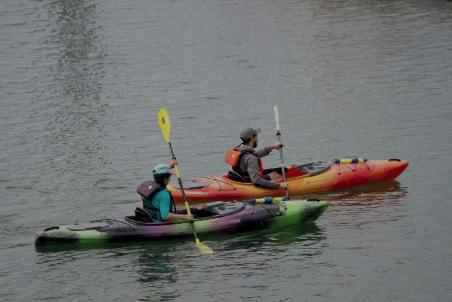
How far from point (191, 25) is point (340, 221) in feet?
67.6

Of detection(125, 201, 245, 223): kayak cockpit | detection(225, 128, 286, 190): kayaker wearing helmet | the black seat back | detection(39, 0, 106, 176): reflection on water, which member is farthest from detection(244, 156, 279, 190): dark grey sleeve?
detection(39, 0, 106, 176): reflection on water

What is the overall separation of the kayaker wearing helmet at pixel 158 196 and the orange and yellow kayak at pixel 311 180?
7.36 ft

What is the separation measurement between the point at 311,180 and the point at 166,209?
3.94 metres

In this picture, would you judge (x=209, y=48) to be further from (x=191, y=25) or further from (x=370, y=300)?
(x=370, y=300)

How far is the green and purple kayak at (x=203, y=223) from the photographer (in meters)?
15.6

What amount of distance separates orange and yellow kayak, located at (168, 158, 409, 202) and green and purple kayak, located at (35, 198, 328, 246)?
1.49 meters

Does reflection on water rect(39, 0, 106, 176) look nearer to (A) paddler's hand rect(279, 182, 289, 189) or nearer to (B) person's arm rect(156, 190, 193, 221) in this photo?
(A) paddler's hand rect(279, 182, 289, 189)

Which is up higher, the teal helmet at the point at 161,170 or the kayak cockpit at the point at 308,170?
the teal helmet at the point at 161,170

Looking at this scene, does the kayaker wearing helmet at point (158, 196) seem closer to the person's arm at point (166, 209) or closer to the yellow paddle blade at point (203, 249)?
the person's arm at point (166, 209)

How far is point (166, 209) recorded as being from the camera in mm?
15562

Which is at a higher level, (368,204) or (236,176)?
(236,176)

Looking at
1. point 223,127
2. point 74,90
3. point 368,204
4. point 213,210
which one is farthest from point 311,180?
point 74,90

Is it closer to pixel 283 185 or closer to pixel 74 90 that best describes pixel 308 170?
pixel 283 185

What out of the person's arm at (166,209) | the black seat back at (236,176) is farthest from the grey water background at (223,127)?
the black seat back at (236,176)
